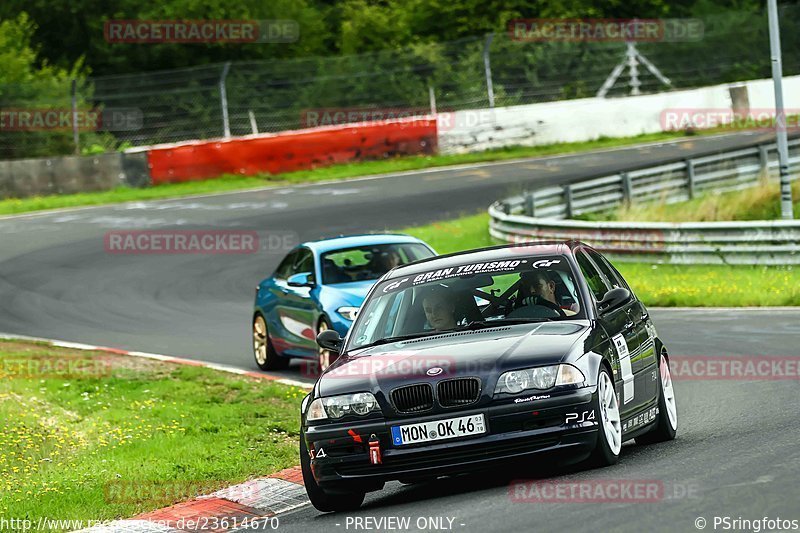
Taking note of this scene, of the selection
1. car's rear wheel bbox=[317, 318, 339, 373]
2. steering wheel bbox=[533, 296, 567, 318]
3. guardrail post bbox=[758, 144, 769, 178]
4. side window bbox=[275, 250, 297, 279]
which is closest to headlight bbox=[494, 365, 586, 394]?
steering wheel bbox=[533, 296, 567, 318]

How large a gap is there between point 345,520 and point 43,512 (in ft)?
6.57

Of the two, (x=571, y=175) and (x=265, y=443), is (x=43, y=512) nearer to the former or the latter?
(x=265, y=443)

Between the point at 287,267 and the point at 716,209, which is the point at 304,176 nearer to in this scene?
the point at 716,209

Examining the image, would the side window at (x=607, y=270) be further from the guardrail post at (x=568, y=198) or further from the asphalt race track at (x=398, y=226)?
the guardrail post at (x=568, y=198)

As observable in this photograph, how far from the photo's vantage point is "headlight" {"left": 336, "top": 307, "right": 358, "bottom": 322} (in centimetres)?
1492

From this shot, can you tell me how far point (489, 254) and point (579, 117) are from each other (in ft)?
98.4

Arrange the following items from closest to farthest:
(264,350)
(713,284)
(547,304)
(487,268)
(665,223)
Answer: (547,304), (487,268), (264,350), (713,284), (665,223)

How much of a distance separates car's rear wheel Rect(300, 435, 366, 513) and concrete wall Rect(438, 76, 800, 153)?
94.3ft

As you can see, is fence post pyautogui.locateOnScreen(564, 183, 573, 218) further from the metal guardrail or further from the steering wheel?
the steering wheel

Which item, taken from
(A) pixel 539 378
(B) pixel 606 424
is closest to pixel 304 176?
(B) pixel 606 424

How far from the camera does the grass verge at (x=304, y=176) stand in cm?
3350

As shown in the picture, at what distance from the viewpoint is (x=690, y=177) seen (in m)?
28.8

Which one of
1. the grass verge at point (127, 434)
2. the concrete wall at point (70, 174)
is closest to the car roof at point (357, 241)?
the grass verge at point (127, 434)

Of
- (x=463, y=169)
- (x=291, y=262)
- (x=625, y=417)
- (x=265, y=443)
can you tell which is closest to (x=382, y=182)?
(x=463, y=169)
